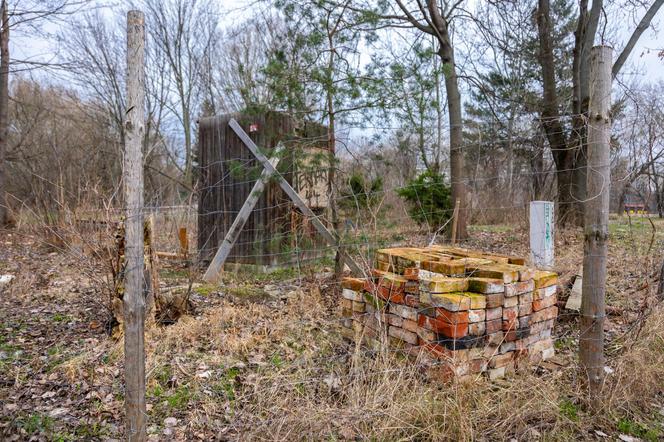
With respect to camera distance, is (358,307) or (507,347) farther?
(358,307)

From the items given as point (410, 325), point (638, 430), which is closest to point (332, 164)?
point (410, 325)

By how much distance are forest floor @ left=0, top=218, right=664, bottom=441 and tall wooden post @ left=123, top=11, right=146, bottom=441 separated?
0.62 m

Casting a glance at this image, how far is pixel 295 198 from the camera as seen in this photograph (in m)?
7.18

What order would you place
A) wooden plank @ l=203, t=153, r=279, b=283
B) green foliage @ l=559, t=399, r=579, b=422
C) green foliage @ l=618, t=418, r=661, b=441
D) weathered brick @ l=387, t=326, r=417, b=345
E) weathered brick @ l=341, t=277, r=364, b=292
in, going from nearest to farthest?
green foliage @ l=618, t=418, r=661, b=441
green foliage @ l=559, t=399, r=579, b=422
weathered brick @ l=387, t=326, r=417, b=345
weathered brick @ l=341, t=277, r=364, b=292
wooden plank @ l=203, t=153, r=279, b=283

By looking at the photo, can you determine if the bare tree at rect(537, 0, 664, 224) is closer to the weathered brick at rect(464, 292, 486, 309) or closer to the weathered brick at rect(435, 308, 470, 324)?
the weathered brick at rect(464, 292, 486, 309)

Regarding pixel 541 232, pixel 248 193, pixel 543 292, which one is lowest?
pixel 543 292

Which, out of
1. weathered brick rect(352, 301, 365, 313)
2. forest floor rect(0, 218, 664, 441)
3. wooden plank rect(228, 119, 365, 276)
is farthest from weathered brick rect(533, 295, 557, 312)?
wooden plank rect(228, 119, 365, 276)

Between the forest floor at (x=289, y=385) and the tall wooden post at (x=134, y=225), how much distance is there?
24.2 inches

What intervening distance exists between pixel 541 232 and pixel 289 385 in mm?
4158

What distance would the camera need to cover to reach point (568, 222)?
1099 centimetres

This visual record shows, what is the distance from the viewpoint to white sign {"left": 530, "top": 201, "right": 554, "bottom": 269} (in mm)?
5758

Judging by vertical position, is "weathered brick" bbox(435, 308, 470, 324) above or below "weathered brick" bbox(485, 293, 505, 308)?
below

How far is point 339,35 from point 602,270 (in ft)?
17.0

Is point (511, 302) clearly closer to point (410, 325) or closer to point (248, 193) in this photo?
point (410, 325)
